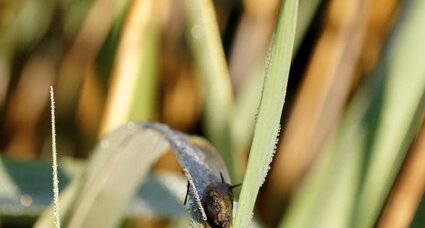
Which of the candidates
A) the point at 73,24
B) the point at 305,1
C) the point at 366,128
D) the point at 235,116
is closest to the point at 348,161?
the point at 366,128

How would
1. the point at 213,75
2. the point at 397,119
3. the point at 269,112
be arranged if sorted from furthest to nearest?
the point at 213,75, the point at 397,119, the point at 269,112

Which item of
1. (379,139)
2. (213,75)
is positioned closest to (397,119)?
(379,139)

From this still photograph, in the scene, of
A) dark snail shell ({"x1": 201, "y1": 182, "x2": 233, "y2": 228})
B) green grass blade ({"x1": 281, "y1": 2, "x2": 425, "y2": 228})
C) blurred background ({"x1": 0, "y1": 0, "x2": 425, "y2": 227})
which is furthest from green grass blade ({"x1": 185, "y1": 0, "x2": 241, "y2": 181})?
dark snail shell ({"x1": 201, "y1": 182, "x2": 233, "y2": 228})

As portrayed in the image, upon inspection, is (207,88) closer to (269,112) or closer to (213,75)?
(213,75)

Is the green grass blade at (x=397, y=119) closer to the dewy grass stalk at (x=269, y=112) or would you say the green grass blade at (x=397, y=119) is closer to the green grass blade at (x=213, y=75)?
the green grass blade at (x=213, y=75)

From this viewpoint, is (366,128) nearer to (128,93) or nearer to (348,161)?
(348,161)

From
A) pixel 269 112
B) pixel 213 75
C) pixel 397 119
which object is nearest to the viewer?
pixel 269 112
